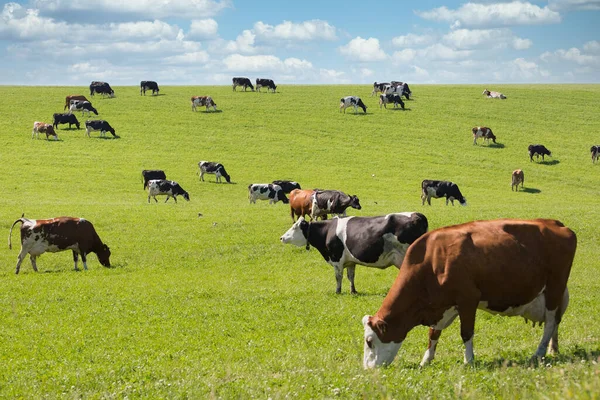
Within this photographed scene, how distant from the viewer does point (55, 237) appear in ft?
75.3

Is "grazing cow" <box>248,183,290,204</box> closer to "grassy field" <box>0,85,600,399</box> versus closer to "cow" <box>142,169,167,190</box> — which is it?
"grassy field" <box>0,85,600,399</box>

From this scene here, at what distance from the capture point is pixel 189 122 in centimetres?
6819

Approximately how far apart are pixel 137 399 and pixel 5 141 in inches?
2128

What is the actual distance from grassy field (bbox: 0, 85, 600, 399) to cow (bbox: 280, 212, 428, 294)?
1031mm

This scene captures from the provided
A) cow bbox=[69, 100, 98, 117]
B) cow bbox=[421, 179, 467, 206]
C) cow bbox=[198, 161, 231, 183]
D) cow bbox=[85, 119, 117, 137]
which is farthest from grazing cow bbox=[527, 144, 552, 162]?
cow bbox=[69, 100, 98, 117]

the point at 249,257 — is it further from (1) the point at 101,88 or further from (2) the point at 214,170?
(1) the point at 101,88

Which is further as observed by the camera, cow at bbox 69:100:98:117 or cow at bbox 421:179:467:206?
cow at bbox 69:100:98:117

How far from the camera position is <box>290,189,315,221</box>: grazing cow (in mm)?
30688

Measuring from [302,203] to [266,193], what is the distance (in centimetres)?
1134

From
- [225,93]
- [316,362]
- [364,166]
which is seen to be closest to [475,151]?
[364,166]

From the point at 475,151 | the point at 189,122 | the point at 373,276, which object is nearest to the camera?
the point at 373,276

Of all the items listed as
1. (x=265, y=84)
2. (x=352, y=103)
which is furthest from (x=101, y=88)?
(x=352, y=103)

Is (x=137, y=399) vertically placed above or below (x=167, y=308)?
above

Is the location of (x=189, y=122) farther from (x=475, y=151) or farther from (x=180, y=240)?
(x=180, y=240)
